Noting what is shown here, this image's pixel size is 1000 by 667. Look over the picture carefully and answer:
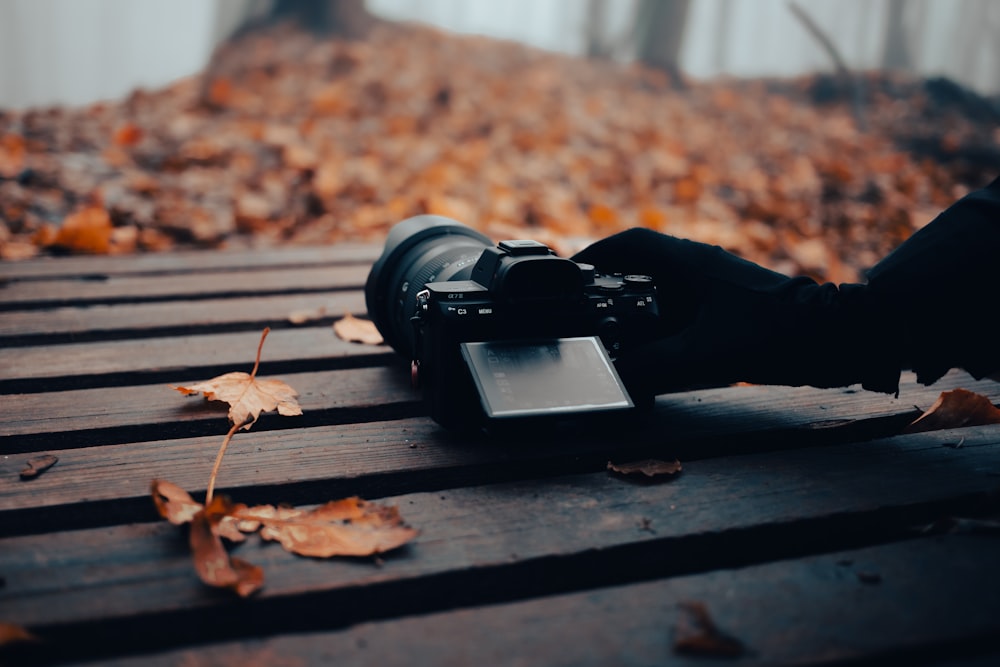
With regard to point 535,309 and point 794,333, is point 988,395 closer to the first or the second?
point 794,333

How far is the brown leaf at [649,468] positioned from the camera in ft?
3.23

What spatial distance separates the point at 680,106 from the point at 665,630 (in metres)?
4.63

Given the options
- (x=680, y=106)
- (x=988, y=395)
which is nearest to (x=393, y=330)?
(x=988, y=395)

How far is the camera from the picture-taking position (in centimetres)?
99

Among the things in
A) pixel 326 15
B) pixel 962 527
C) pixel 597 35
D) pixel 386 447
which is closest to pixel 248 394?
pixel 386 447

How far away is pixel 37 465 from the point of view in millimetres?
981

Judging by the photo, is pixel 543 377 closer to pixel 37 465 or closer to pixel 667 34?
pixel 37 465

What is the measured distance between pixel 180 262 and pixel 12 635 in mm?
1569

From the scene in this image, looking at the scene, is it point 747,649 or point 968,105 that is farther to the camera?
point 968,105

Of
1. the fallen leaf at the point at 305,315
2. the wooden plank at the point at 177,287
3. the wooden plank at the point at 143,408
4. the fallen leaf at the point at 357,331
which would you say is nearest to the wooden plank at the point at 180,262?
the wooden plank at the point at 177,287

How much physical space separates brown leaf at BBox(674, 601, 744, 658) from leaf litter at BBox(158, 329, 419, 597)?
10.9 inches

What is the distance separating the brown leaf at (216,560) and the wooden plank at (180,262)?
4.42 feet

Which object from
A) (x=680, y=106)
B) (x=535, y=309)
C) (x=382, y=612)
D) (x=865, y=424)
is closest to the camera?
(x=382, y=612)

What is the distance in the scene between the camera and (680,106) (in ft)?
16.2
